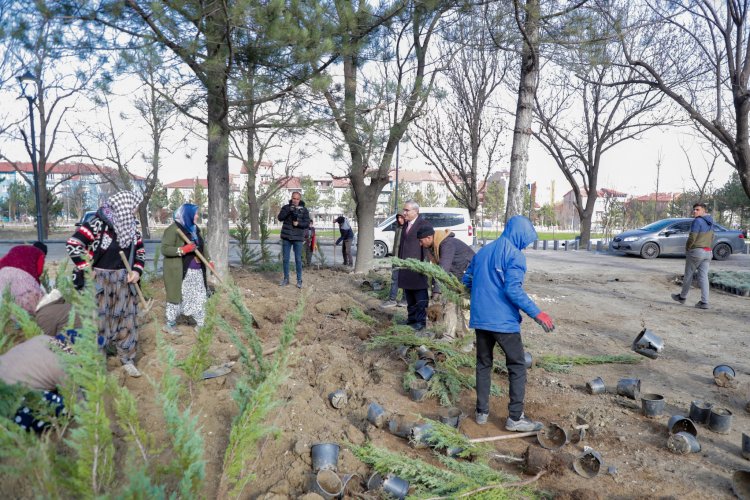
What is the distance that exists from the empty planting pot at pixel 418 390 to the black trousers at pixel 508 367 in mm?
547

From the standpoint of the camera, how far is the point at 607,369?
5148 millimetres

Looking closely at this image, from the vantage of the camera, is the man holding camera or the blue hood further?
the man holding camera

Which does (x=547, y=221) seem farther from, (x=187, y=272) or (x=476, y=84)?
(x=187, y=272)

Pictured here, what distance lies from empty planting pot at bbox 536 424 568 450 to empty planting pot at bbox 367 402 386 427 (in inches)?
43.3

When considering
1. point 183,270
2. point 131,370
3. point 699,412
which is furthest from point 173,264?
point 699,412

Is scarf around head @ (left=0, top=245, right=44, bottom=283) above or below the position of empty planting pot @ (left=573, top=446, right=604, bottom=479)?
above

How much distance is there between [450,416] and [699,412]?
1890 mm

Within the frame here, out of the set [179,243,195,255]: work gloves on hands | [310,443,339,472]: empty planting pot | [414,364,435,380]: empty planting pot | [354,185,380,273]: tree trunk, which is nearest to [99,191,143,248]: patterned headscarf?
[179,243,195,255]: work gloves on hands

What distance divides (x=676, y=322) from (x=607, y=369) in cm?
312

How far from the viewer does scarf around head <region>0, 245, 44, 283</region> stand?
388 cm

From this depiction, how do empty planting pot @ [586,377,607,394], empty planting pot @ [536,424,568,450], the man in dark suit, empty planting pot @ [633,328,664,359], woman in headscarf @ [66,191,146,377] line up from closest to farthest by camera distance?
1. empty planting pot @ [536,424,568,450]
2. woman in headscarf @ [66,191,146,377]
3. empty planting pot @ [586,377,607,394]
4. empty planting pot @ [633,328,664,359]
5. the man in dark suit

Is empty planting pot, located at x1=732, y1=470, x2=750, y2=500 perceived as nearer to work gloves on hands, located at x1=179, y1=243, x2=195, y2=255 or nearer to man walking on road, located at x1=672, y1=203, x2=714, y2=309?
work gloves on hands, located at x1=179, y1=243, x2=195, y2=255

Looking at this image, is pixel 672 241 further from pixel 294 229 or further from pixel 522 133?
pixel 294 229

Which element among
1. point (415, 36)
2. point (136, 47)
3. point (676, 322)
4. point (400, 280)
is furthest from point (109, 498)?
point (415, 36)
